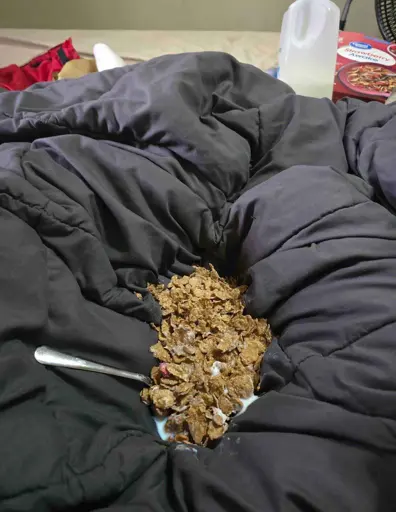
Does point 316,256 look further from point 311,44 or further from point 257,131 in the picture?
point 311,44

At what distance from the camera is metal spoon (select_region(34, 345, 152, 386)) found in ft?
1.56

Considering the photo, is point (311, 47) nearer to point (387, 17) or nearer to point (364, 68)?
point (364, 68)

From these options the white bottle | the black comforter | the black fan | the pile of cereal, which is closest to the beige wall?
the black fan

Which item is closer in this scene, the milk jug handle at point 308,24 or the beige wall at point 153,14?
the milk jug handle at point 308,24

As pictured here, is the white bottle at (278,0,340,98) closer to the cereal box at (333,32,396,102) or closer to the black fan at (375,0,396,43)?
the cereal box at (333,32,396,102)

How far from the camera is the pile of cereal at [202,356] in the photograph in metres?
0.52

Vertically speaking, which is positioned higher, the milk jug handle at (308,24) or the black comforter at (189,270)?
the milk jug handle at (308,24)

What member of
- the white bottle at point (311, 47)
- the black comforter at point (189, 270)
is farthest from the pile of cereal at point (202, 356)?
the white bottle at point (311, 47)

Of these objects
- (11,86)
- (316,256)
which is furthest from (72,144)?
(11,86)

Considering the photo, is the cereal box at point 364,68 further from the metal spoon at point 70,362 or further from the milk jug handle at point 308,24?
the metal spoon at point 70,362

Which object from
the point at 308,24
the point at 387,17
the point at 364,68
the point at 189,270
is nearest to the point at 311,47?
the point at 308,24

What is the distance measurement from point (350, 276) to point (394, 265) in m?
0.05

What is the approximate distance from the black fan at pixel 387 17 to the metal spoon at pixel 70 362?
3.89 feet

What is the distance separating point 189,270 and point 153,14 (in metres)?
1.29
